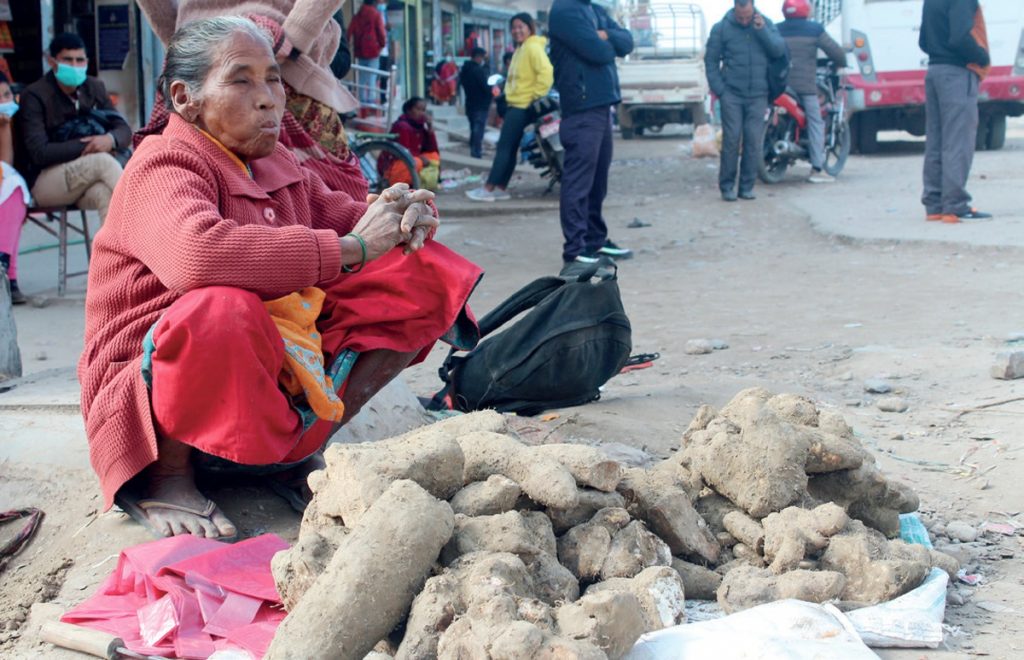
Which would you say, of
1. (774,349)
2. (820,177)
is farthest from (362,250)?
(820,177)

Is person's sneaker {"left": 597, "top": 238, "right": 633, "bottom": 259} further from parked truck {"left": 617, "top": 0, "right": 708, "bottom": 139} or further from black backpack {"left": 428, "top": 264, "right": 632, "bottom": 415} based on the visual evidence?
parked truck {"left": 617, "top": 0, "right": 708, "bottom": 139}

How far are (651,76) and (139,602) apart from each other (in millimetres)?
17861

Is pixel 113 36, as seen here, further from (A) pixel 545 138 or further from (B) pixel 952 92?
(B) pixel 952 92

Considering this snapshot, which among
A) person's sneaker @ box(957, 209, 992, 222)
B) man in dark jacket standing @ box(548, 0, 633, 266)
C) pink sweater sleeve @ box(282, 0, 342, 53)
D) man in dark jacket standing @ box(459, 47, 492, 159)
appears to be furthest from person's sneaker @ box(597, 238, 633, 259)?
man in dark jacket standing @ box(459, 47, 492, 159)

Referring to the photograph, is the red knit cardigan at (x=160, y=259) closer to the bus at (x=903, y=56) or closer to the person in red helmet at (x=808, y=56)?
the person in red helmet at (x=808, y=56)

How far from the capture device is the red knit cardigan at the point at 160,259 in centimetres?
266

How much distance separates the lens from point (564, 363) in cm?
402

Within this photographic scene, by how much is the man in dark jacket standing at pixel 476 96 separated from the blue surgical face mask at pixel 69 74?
33.7ft

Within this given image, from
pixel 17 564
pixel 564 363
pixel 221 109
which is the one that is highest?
pixel 221 109

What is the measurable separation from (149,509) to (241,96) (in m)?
1.07

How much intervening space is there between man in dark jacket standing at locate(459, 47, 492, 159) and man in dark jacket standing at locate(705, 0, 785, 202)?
248 inches

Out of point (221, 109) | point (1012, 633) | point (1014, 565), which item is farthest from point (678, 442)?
point (221, 109)

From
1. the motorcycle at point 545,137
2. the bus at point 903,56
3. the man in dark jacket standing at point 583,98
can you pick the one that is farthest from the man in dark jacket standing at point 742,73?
the bus at point 903,56

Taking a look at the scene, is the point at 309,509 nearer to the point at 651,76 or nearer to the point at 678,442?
the point at 678,442
